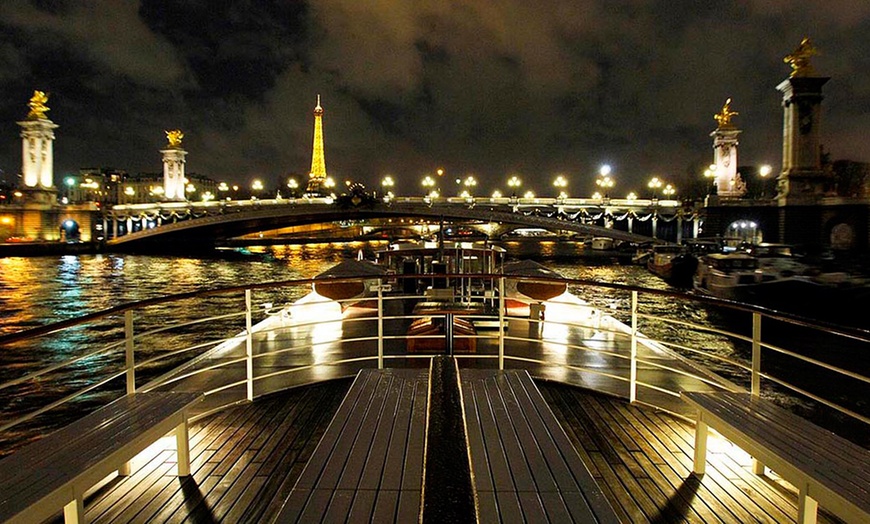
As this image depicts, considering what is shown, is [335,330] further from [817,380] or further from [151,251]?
[151,251]

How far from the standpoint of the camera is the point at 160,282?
35.2 m

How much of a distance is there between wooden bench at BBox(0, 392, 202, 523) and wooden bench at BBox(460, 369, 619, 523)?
75.4 inches

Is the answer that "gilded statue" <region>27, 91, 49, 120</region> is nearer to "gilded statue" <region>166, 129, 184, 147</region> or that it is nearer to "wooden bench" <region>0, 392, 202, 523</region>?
"gilded statue" <region>166, 129, 184, 147</region>

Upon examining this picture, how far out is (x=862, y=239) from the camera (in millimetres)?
41156

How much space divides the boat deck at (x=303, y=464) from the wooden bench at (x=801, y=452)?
1.60 feet

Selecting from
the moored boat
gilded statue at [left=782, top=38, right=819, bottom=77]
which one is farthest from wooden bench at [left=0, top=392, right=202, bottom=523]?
gilded statue at [left=782, top=38, right=819, bottom=77]

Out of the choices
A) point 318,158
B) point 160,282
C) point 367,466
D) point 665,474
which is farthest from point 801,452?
point 318,158

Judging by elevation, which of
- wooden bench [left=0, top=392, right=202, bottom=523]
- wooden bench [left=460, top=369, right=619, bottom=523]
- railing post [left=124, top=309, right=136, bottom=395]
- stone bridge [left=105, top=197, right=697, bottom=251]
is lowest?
wooden bench [left=0, top=392, right=202, bottom=523]

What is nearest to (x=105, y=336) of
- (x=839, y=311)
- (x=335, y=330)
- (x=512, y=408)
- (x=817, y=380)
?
(x=335, y=330)

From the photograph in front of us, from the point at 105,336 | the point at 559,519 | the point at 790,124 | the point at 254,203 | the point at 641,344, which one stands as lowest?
the point at 105,336

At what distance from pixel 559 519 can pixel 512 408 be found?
1.37 metres

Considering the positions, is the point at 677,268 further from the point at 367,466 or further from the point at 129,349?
the point at 367,466

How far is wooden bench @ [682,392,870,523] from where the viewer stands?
2502 mm

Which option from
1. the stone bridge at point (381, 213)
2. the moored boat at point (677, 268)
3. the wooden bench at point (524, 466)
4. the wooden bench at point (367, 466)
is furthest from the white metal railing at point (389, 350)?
the stone bridge at point (381, 213)
